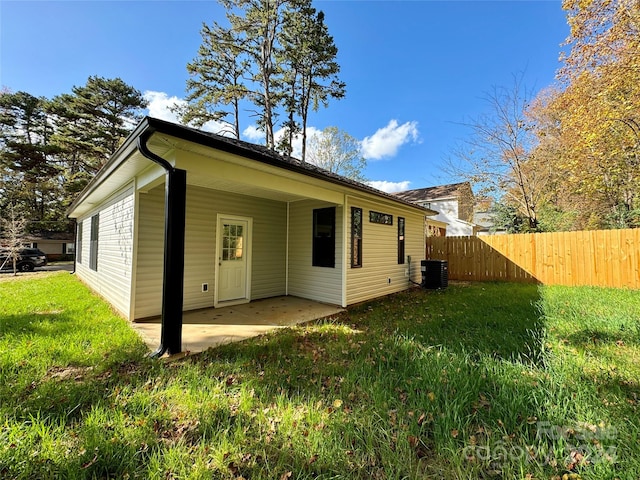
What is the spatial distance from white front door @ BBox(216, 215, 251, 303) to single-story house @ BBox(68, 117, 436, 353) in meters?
0.02

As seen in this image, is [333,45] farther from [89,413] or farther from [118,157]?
[89,413]

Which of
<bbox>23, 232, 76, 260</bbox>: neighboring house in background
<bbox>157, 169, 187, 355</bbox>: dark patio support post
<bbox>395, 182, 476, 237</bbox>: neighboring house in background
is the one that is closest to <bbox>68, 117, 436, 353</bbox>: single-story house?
<bbox>157, 169, 187, 355</bbox>: dark patio support post

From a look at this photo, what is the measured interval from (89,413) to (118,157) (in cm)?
368

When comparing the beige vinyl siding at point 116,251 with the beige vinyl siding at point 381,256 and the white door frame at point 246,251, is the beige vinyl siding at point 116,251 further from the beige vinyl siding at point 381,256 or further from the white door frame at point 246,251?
the beige vinyl siding at point 381,256

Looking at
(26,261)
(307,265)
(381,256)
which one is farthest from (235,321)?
(26,261)

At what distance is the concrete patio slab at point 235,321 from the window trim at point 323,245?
995mm

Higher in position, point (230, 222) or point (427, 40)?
point (427, 40)

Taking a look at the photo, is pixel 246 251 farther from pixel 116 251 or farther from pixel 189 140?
pixel 189 140

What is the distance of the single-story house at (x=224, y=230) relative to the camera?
335 centimetres

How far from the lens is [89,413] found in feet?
6.81

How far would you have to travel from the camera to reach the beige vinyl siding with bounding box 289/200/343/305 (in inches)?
241

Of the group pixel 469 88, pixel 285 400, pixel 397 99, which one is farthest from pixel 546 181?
pixel 285 400

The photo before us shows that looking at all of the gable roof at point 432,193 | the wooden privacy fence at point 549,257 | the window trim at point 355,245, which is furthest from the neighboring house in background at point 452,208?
the window trim at point 355,245

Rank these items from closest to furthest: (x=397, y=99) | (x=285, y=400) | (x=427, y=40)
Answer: (x=285, y=400)
(x=427, y=40)
(x=397, y=99)
